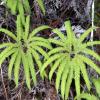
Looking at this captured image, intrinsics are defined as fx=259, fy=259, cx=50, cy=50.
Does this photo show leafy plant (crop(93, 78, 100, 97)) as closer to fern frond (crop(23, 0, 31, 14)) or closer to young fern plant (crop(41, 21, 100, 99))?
young fern plant (crop(41, 21, 100, 99))

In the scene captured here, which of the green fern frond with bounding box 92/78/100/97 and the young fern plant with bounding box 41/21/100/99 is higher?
the young fern plant with bounding box 41/21/100/99

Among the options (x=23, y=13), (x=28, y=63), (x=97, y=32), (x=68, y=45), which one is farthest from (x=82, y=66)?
(x=23, y=13)

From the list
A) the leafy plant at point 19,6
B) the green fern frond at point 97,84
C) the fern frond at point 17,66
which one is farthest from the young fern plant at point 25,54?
the green fern frond at point 97,84

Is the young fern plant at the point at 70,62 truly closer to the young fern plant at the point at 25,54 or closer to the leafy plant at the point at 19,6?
the young fern plant at the point at 25,54

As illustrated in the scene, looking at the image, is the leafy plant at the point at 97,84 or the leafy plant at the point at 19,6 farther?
the leafy plant at the point at 19,6

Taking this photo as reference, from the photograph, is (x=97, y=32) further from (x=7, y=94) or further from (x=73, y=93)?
(x=7, y=94)

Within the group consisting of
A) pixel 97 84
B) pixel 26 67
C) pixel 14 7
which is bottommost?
pixel 97 84

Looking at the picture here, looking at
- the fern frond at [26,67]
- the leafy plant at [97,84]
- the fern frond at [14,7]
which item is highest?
the fern frond at [14,7]

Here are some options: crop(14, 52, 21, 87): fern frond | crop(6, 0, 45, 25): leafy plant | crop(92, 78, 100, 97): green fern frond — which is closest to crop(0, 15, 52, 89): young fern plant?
crop(14, 52, 21, 87): fern frond

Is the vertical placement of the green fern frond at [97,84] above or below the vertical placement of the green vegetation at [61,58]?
below

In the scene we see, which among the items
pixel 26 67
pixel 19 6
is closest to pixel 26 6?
pixel 19 6

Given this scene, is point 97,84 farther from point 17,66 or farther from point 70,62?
point 17,66
